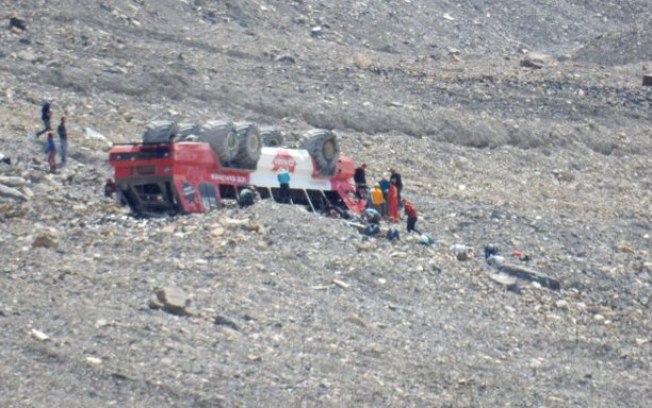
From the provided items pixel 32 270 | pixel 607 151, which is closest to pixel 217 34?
pixel 607 151

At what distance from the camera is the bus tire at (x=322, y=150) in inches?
891

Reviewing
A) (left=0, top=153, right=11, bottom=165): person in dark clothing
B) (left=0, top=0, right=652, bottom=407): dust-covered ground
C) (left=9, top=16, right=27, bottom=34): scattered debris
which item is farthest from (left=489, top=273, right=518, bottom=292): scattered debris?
(left=9, top=16, right=27, bottom=34): scattered debris

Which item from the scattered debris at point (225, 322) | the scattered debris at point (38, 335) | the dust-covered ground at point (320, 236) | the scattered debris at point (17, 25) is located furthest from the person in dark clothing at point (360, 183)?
the scattered debris at point (17, 25)

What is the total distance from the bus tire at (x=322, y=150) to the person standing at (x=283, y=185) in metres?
0.82

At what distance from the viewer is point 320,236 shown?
754 inches

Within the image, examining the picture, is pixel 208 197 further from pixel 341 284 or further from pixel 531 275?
pixel 531 275

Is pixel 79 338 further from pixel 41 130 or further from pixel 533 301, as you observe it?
pixel 41 130

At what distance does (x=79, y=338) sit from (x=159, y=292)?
1.74 meters

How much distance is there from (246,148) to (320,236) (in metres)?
2.47

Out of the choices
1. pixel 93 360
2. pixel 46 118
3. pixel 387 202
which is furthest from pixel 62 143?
pixel 93 360

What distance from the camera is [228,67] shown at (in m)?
34.4

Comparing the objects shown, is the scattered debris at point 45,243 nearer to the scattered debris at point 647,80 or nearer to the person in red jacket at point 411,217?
the person in red jacket at point 411,217

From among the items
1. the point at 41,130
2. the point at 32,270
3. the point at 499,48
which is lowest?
the point at 499,48

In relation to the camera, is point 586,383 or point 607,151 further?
point 607,151
